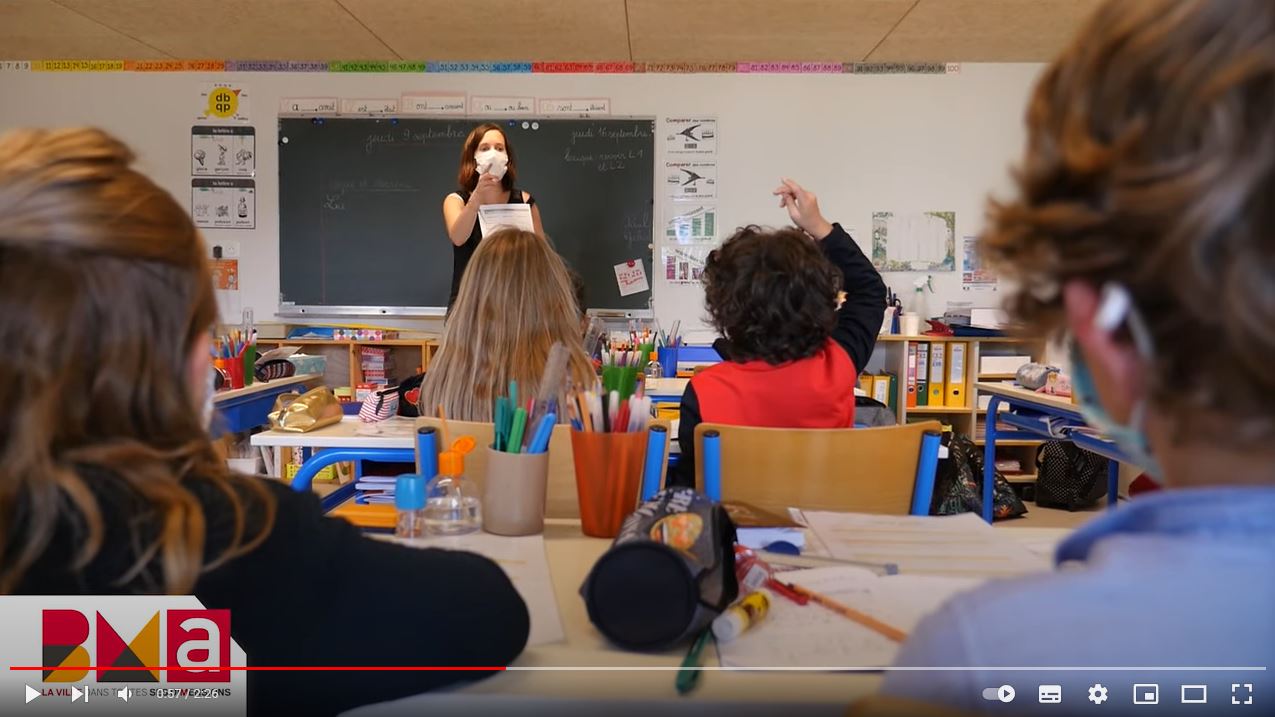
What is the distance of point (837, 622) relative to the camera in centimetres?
72

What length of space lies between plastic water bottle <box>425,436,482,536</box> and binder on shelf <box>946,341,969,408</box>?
12.1 ft

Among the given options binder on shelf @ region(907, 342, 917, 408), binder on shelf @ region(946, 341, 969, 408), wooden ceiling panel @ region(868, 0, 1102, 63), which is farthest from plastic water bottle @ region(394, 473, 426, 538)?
binder on shelf @ region(946, 341, 969, 408)

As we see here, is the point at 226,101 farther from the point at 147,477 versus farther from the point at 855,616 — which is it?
the point at 855,616

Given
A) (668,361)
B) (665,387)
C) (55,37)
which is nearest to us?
(665,387)

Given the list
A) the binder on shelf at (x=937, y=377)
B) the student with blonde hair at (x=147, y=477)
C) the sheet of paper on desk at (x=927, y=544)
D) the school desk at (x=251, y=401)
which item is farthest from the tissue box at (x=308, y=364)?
the binder on shelf at (x=937, y=377)

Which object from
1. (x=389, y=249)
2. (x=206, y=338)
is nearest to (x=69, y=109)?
(x=389, y=249)

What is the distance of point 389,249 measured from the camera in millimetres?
4453

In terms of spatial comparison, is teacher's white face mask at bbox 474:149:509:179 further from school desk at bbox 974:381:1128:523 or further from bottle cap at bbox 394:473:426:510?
bottle cap at bbox 394:473:426:510

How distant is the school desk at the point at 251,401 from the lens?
234 centimetres

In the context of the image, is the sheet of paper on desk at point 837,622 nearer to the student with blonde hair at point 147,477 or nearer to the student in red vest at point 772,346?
the student with blonde hair at point 147,477

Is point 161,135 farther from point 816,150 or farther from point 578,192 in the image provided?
point 816,150

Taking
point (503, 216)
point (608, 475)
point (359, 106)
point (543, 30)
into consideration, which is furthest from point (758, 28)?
point (608, 475)

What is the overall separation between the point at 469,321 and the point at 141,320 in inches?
49.9

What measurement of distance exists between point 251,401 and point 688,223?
255 cm
